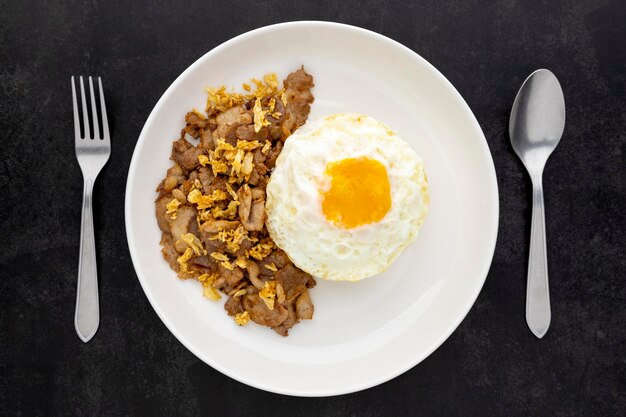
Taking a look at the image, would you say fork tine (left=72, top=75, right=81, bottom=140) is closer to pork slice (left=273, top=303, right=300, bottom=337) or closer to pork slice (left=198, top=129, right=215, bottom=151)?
pork slice (left=198, top=129, right=215, bottom=151)

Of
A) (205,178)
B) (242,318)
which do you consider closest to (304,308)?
(242,318)

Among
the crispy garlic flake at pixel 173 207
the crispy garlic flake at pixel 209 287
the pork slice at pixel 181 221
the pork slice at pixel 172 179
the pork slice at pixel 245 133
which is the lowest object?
the crispy garlic flake at pixel 209 287

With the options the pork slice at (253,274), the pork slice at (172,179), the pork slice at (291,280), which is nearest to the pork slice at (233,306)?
the pork slice at (253,274)

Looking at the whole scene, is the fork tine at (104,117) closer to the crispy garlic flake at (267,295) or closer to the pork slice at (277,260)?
the pork slice at (277,260)

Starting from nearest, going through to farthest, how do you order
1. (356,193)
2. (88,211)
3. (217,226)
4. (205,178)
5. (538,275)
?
(356,193) < (217,226) < (205,178) < (88,211) < (538,275)

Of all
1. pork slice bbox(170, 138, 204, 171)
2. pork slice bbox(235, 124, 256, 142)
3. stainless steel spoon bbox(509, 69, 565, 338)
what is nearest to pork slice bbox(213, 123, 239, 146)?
pork slice bbox(235, 124, 256, 142)

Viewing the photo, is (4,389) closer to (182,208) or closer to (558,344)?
(182,208)

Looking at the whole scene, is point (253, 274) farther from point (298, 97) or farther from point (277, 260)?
point (298, 97)
